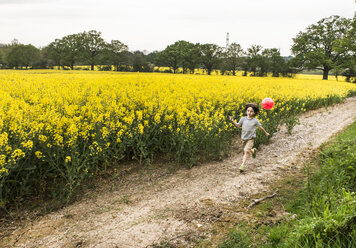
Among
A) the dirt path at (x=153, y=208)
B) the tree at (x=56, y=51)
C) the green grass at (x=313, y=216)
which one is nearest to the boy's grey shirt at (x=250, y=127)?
the dirt path at (x=153, y=208)

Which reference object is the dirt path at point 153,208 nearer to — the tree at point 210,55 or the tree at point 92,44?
the tree at point 210,55

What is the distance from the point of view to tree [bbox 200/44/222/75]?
52031 millimetres

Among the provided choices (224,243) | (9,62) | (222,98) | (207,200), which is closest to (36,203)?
(207,200)

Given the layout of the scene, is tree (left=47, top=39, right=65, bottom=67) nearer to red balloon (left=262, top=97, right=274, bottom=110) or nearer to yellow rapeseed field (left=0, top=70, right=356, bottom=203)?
yellow rapeseed field (left=0, top=70, right=356, bottom=203)

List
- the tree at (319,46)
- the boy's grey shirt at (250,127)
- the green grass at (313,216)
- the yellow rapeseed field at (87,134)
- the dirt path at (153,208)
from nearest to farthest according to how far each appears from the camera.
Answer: the green grass at (313,216) < the dirt path at (153,208) < the yellow rapeseed field at (87,134) < the boy's grey shirt at (250,127) < the tree at (319,46)

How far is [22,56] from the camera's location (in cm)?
4928

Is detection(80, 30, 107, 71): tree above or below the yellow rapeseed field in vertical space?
above

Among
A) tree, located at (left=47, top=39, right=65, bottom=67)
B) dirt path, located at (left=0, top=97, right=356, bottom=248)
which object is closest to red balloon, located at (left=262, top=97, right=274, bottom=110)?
dirt path, located at (left=0, top=97, right=356, bottom=248)

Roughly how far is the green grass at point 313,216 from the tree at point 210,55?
48.9 metres

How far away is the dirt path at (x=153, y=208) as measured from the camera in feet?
11.4

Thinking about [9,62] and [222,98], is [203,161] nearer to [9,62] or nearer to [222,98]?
[222,98]

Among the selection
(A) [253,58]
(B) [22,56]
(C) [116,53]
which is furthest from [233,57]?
(B) [22,56]

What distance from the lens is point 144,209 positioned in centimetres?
421

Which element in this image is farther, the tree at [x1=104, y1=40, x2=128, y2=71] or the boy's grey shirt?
the tree at [x1=104, y1=40, x2=128, y2=71]
